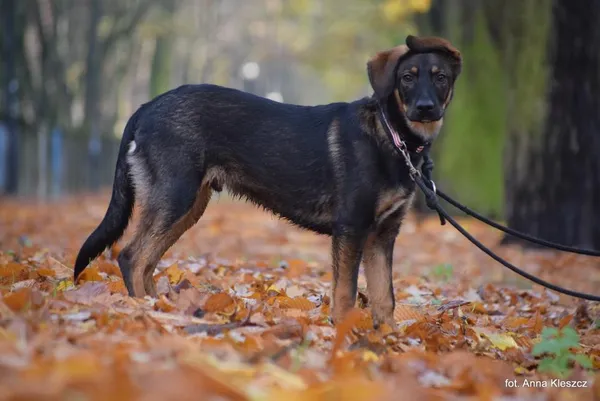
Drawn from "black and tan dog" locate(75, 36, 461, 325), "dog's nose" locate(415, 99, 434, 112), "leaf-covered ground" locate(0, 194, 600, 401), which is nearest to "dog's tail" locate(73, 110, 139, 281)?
"black and tan dog" locate(75, 36, 461, 325)

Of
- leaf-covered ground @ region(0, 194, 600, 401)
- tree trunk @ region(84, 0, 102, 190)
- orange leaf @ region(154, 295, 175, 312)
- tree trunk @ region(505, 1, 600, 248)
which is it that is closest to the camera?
leaf-covered ground @ region(0, 194, 600, 401)

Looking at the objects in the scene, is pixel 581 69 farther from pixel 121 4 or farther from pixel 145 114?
pixel 121 4

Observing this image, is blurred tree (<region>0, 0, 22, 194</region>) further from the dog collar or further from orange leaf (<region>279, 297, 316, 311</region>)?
the dog collar

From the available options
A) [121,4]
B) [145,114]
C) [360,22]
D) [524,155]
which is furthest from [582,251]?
[121,4]

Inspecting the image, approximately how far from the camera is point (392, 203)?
220 inches

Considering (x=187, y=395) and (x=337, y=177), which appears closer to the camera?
(x=187, y=395)

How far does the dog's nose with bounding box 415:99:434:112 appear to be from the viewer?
5.46 m

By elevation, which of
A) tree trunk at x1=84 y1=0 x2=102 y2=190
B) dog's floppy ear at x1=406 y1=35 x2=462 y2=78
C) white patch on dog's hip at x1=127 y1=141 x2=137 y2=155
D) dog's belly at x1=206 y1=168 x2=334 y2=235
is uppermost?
dog's floppy ear at x1=406 y1=35 x2=462 y2=78

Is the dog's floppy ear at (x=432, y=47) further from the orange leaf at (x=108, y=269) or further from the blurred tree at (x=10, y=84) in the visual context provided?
the blurred tree at (x=10, y=84)

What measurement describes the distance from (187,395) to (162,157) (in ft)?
11.2

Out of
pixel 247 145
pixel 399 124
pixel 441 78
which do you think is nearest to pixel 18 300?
pixel 247 145

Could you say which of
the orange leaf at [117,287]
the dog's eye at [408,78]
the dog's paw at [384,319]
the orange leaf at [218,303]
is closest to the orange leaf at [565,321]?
the dog's paw at [384,319]

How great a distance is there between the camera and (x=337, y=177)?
5.73m

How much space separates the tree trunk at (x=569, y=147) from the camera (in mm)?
11898
